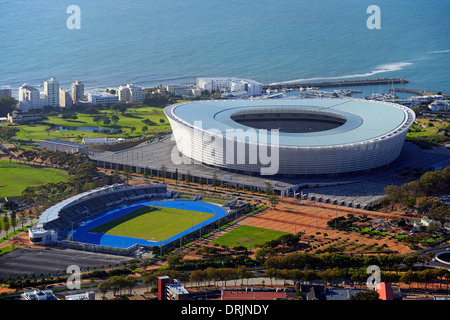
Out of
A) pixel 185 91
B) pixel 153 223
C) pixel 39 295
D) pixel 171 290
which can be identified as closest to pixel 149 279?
pixel 171 290

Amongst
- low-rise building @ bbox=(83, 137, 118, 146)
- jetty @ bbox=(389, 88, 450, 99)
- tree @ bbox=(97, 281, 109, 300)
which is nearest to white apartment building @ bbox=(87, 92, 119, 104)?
low-rise building @ bbox=(83, 137, 118, 146)

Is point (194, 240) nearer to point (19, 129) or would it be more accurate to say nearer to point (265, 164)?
point (265, 164)

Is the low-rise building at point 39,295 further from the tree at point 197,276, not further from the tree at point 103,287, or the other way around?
the tree at point 197,276

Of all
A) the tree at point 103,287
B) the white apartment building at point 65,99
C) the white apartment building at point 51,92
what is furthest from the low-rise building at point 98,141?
the tree at point 103,287

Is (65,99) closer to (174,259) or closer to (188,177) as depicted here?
(188,177)
